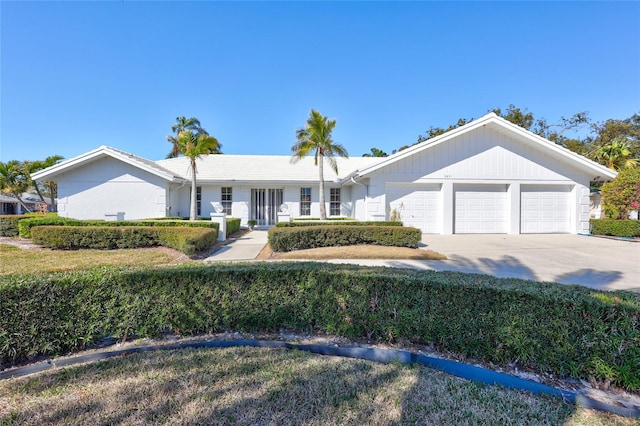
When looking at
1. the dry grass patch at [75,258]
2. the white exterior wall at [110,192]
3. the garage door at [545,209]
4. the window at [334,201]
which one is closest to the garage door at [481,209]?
the garage door at [545,209]

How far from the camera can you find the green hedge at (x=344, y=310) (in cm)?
263

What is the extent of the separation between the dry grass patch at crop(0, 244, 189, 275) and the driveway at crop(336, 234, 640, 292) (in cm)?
609

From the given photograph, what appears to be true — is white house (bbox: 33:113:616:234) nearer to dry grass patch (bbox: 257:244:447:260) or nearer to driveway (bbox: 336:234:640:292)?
driveway (bbox: 336:234:640:292)

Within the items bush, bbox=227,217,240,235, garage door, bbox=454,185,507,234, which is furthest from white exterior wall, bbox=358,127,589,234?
bush, bbox=227,217,240,235

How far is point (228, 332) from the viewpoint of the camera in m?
3.52

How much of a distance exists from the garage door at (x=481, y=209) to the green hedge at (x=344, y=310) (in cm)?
1149

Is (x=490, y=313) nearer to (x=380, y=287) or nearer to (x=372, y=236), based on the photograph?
(x=380, y=287)

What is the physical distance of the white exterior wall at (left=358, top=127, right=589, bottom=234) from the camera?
44.1ft

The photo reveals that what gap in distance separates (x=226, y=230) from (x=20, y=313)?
967 centimetres

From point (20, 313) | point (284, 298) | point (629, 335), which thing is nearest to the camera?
point (629, 335)

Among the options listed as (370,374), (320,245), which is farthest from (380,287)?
(320,245)

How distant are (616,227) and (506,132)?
6680mm

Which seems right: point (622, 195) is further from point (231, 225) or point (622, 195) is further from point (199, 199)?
point (199, 199)

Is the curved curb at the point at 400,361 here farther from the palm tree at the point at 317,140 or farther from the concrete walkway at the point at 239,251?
the palm tree at the point at 317,140
